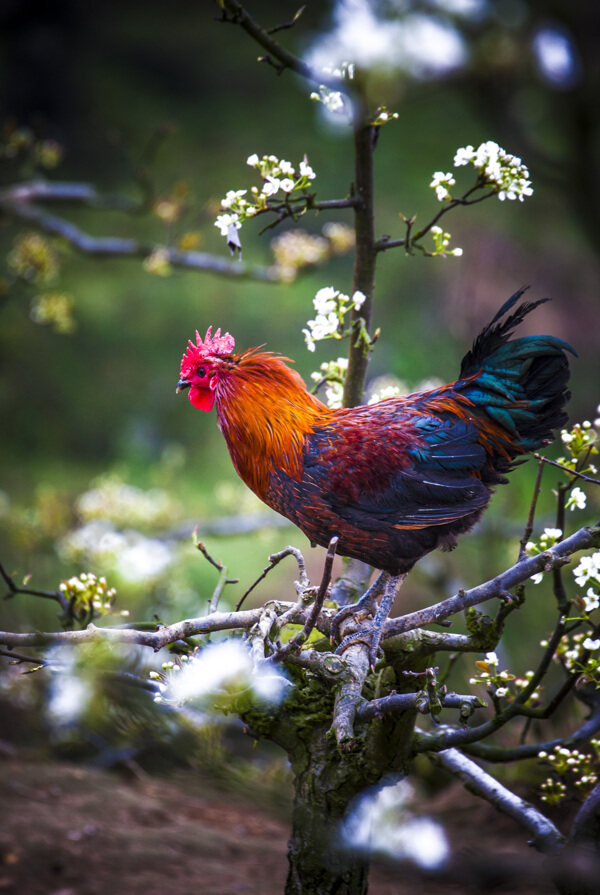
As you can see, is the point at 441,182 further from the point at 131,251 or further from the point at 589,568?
the point at 131,251

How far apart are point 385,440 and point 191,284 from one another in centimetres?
455

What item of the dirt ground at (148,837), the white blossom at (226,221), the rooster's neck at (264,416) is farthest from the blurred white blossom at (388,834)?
the white blossom at (226,221)

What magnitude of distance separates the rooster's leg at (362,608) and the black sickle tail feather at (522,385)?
15.4 inches

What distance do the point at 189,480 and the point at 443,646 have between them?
4.39 metres

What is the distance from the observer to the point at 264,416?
1618 mm

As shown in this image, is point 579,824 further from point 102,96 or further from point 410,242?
point 102,96

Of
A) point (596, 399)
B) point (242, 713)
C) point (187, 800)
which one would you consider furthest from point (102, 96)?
point (242, 713)

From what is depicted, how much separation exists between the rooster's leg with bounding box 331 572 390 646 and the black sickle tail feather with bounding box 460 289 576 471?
39 centimetres

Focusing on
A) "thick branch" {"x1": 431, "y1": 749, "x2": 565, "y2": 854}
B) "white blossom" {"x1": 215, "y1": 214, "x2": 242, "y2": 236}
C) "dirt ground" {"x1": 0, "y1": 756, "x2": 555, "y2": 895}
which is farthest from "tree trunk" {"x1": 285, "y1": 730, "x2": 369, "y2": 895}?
"white blossom" {"x1": 215, "y1": 214, "x2": 242, "y2": 236}

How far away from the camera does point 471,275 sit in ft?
14.9

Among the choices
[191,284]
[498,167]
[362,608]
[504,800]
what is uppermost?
[191,284]

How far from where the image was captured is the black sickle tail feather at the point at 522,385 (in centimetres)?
160

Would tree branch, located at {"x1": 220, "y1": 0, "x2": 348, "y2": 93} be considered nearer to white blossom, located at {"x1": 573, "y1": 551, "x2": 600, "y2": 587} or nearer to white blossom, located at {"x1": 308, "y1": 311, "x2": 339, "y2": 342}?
white blossom, located at {"x1": 308, "y1": 311, "x2": 339, "y2": 342}

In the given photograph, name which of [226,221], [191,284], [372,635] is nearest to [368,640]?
[372,635]
